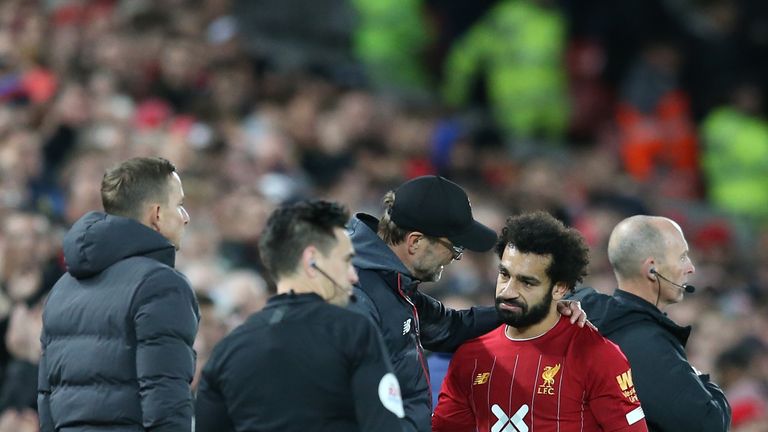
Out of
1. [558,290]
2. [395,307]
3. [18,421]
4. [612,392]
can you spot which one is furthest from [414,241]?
[18,421]

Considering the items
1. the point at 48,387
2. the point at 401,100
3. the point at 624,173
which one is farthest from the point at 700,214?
the point at 48,387

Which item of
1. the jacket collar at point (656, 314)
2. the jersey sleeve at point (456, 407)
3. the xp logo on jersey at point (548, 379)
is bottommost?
the jersey sleeve at point (456, 407)

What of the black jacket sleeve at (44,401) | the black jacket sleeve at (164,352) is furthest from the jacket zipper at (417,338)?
the black jacket sleeve at (44,401)

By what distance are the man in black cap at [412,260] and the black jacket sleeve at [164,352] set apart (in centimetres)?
60

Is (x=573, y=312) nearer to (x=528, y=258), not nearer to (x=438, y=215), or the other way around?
(x=528, y=258)

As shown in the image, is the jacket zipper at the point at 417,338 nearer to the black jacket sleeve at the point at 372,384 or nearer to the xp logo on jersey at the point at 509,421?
the xp logo on jersey at the point at 509,421

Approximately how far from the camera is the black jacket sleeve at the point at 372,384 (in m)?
4.16

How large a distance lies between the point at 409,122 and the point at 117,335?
7.93 meters

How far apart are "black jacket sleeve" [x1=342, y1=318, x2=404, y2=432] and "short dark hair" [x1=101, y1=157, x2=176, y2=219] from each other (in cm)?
107

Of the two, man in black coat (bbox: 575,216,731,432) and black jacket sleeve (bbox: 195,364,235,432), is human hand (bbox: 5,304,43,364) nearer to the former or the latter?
black jacket sleeve (bbox: 195,364,235,432)

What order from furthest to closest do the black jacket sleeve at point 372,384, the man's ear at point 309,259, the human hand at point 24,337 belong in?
1. the human hand at point 24,337
2. the man's ear at point 309,259
3. the black jacket sleeve at point 372,384

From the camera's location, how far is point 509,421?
5.17 metres

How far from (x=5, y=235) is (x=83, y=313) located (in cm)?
318

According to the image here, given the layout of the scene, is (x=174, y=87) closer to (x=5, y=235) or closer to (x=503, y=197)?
(x=503, y=197)
